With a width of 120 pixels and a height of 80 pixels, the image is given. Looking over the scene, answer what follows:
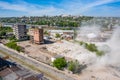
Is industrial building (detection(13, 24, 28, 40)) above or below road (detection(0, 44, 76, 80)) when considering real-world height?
above

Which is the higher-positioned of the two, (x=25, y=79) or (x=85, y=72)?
(x=25, y=79)

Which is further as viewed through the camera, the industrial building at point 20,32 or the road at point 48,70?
the industrial building at point 20,32

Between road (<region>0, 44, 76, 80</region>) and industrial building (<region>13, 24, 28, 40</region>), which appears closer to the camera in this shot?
road (<region>0, 44, 76, 80</region>)

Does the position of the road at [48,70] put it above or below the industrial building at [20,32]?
below

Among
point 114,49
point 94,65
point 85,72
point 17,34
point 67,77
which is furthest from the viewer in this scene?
point 17,34

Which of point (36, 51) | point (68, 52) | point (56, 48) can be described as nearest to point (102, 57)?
point (68, 52)

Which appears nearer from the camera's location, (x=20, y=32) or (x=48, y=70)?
(x=48, y=70)

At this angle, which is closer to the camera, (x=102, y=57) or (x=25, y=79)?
(x=25, y=79)

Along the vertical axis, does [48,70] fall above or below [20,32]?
below

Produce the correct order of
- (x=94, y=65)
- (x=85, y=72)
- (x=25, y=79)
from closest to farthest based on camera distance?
1. (x=25, y=79)
2. (x=85, y=72)
3. (x=94, y=65)

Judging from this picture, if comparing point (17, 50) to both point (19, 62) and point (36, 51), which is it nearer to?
point (36, 51)
